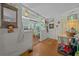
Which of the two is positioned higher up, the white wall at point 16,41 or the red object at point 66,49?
the white wall at point 16,41

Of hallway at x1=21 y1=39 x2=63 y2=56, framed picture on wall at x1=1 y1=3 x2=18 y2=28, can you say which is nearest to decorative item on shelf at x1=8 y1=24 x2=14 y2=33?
framed picture on wall at x1=1 y1=3 x2=18 y2=28

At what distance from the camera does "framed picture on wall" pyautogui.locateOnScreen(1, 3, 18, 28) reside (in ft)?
5.69

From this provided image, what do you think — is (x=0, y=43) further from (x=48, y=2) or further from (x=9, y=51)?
(x=48, y=2)

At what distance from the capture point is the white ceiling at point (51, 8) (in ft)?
5.85

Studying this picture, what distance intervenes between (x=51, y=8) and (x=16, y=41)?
59cm

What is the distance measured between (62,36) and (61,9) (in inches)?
12.9

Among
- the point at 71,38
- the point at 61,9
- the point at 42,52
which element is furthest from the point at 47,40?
the point at 61,9

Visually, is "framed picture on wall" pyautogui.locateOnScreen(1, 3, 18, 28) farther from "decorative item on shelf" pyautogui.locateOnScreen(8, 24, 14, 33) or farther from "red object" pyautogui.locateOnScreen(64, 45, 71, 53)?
"red object" pyautogui.locateOnScreen(64, 45, 71, 53)

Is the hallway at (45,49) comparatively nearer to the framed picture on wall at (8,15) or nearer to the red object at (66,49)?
the red object at (66,49)

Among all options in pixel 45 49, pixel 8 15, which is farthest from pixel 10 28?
pixel 45 49

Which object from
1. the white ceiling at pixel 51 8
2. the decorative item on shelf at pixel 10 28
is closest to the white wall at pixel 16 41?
the decorative item on shelf at pixel 10 28

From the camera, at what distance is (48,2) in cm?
180

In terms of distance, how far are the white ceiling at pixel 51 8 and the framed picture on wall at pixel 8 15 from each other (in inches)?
7.7

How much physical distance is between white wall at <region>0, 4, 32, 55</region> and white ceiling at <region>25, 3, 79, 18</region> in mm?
196
